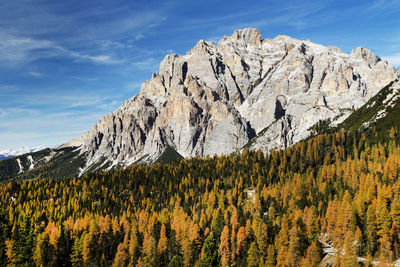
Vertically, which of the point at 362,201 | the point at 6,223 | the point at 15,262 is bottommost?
the point at 15,262

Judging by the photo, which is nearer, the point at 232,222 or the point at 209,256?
the point at 209,256

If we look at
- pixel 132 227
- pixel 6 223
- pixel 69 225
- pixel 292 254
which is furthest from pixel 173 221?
pixel 6 223

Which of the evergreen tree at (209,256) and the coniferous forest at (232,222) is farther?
the coniferous forest at (232,222)

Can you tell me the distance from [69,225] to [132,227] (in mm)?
29442

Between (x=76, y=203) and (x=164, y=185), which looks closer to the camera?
(x=76, y=203)

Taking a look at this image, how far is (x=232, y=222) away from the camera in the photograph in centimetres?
11994

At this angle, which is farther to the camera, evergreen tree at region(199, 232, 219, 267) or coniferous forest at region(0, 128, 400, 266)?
coniferous forest at region(0, 128, 400, 266)

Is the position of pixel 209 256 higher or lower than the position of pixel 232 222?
lower

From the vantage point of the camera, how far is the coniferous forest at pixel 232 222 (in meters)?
92.8

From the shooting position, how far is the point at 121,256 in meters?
104

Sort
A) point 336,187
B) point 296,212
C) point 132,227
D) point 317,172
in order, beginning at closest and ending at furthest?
point 296,212 → point 132,227 → point 336,187 → point 317,172

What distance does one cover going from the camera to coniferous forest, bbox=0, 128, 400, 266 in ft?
305

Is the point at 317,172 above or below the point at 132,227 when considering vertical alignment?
above

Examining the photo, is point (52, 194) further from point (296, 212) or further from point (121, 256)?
point (296, 212)
